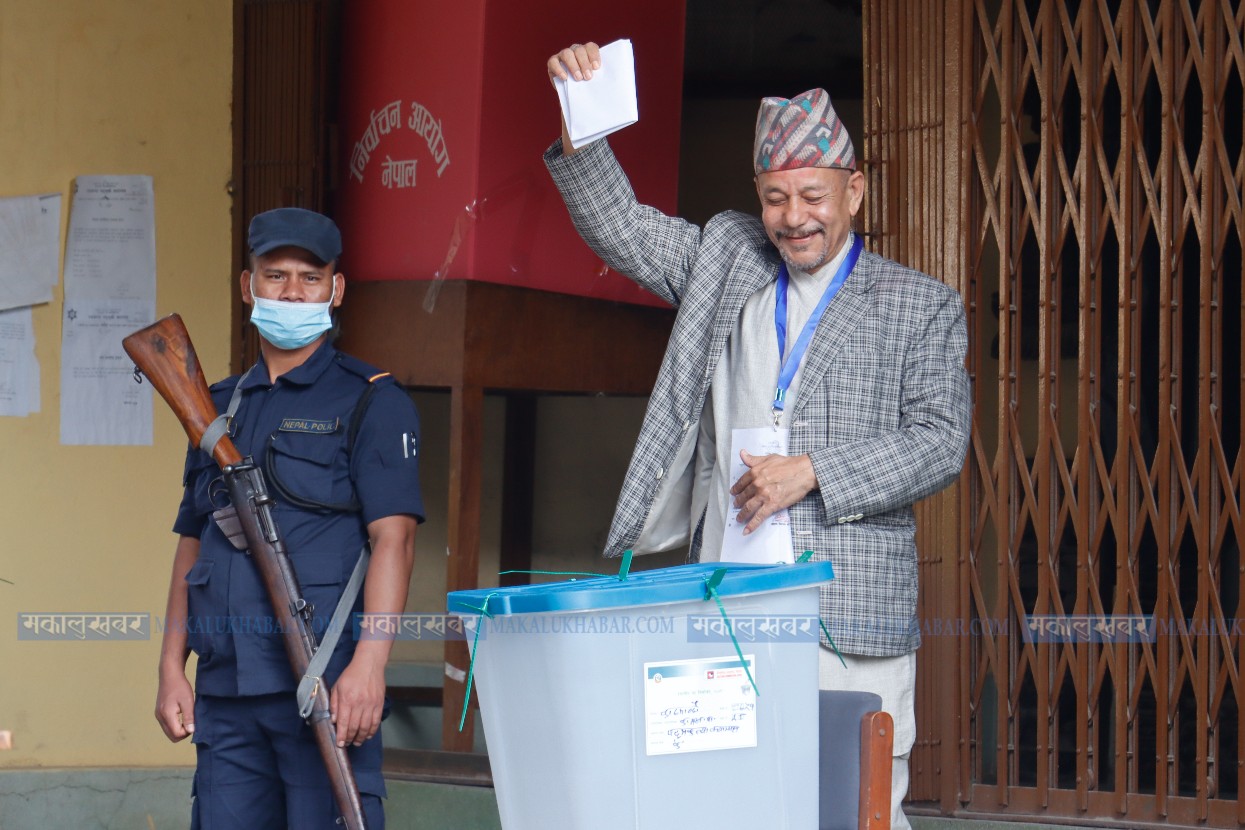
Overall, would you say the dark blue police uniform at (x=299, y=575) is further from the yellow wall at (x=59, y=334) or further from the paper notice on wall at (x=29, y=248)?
the paper notice on wall at (x=29, y=248)

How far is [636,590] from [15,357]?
3.00m

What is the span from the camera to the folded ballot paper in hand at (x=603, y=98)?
2.51 meters

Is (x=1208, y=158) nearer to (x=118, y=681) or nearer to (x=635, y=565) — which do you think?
(x=635, y=565)

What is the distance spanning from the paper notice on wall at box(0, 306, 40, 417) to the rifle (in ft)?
5.60

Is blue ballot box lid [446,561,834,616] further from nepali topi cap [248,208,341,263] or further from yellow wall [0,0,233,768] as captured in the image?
yellow wall [0,0,233,768]

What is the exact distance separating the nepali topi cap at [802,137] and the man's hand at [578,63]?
34 centimetres

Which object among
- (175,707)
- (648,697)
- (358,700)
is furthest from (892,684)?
(175,707)

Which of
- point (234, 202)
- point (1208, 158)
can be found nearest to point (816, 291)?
point (1208, 158)

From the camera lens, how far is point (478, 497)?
3.96 meters

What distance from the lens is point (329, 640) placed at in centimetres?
259

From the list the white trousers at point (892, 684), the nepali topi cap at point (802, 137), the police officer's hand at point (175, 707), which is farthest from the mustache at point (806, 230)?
the police officer's hand at point (175, 707)

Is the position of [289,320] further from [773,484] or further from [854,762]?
[854,762]

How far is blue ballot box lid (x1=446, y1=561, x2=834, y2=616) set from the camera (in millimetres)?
1837

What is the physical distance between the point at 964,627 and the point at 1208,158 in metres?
1.28
